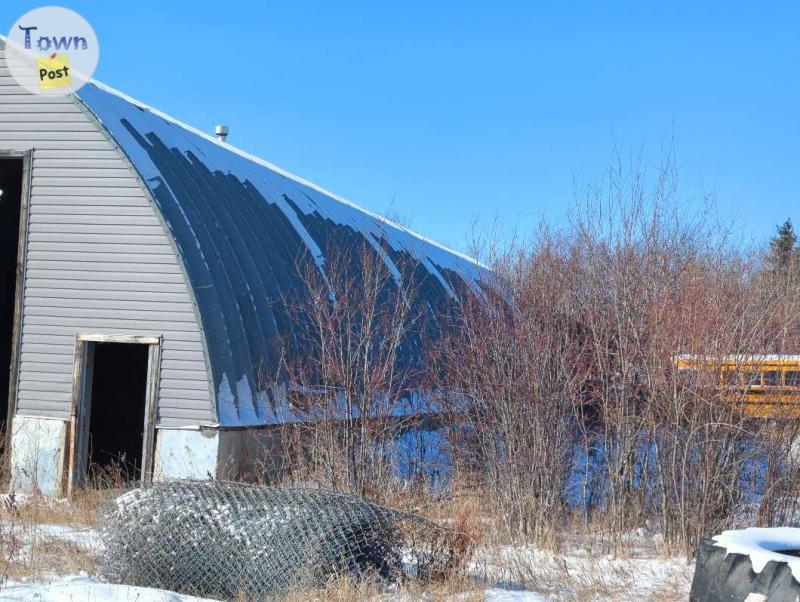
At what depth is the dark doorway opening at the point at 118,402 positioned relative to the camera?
16016mm

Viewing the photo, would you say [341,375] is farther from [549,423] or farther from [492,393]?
[549,423]

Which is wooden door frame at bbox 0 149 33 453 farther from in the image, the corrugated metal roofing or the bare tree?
the bare tree

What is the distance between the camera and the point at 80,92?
41.0 ft

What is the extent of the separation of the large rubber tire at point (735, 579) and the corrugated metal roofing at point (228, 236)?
269 inches

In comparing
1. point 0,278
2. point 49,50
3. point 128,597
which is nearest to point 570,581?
point 128,597

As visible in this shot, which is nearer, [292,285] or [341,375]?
[341,375]

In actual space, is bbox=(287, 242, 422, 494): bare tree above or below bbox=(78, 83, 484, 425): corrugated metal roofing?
below

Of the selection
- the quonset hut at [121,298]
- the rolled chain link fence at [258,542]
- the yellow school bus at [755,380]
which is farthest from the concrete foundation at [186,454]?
the yellow school bus at [755,380]

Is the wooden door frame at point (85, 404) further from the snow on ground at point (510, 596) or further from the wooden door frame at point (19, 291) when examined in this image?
the snow on ground at point (510, 596)

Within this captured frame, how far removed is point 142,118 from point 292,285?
3581mm

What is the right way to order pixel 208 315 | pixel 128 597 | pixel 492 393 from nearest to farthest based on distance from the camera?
pixel 128 597
pixel 492 393
pixel 208 315

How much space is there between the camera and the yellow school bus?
931 centimetres

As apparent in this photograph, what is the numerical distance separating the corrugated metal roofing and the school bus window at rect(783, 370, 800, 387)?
480 cm

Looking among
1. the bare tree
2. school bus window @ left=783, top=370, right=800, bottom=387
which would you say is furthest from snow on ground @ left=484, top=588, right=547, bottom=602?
school bus window @ left=783, top=370, right=800, bottom=387
